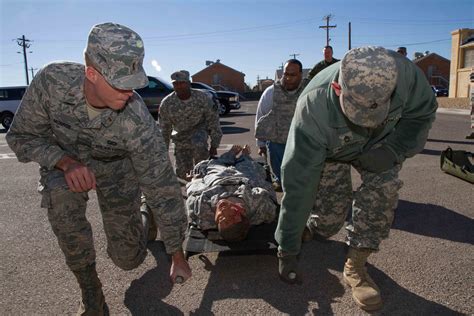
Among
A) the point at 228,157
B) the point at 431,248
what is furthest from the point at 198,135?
the point at 431,248

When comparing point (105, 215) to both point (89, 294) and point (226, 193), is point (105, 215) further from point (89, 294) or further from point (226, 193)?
point (226, 193)

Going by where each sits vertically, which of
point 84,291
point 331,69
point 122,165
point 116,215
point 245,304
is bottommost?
point 245,304

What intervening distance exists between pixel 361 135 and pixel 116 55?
1452 millimetres

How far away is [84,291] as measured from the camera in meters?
2.51

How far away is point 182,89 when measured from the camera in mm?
5668

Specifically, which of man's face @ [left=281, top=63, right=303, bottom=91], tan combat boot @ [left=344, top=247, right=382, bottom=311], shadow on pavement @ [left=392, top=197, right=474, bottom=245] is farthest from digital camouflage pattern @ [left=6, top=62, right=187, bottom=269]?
man's face @ [left=281, top=63, right=303, bottom=91]

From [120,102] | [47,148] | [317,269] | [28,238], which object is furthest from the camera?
[28,238]

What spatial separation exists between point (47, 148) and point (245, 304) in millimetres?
1614

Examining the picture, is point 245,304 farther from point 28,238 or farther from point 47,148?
point 28,238

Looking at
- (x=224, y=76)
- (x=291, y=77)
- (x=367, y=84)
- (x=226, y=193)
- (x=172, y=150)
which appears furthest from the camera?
(x=224, y=76)

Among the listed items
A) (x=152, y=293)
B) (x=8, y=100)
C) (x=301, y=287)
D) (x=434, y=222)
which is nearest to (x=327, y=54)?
(x=434, y=222)

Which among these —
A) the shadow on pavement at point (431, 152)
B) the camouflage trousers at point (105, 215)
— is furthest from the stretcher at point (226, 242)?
the shadow on pavement at point (431, 152)

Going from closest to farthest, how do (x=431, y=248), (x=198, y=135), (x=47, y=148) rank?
(x=47, y=148) < (x=431, y=248) < (x=198, y=135)

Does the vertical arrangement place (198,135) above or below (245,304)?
above
